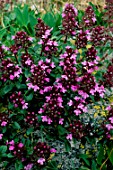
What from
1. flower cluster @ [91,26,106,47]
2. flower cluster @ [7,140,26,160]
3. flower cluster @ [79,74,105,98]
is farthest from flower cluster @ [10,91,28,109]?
flower cluster @ [91,26,106,47]

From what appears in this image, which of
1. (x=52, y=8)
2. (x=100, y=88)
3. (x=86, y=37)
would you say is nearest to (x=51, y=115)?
(x=100, y=88)

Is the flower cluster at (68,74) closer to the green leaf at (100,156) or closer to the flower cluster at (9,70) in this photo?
the flower cluster at (9,70)

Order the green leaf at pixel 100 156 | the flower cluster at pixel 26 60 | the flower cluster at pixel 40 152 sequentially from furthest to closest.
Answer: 1. the green leaf at pixel 100 156
2. the flower cluster at pixel 26 60
3. the flower cluster at pixel 40 152

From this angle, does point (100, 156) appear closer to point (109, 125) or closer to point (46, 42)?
point (109, 125)

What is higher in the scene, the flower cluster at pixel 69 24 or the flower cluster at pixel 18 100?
the flower cluster at pixel 69 24

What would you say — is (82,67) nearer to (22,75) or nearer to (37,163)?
(22,75)

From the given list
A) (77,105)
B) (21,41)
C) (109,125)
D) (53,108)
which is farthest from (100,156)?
(21,41)

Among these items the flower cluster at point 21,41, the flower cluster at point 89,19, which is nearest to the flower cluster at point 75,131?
the flower cluster at point 21,41
